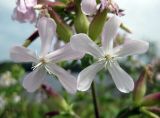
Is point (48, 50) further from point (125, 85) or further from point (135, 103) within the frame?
point (135, 103)

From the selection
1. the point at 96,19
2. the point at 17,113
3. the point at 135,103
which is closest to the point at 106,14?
the point at 96,19

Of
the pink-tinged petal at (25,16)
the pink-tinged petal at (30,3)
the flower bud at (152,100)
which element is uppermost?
the pink-tinged petal at (30,3)

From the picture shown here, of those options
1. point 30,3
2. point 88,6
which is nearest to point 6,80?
point 30,3

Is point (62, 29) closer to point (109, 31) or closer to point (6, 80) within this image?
point (109, 31)

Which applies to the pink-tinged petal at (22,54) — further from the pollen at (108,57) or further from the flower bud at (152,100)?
the flower bud at (152,100)

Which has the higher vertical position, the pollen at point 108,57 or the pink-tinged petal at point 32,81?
the pink-tinged petal at point 32,81

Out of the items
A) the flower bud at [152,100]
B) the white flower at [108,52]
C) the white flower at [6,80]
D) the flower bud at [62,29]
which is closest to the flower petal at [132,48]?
the white flower at [108,52]
